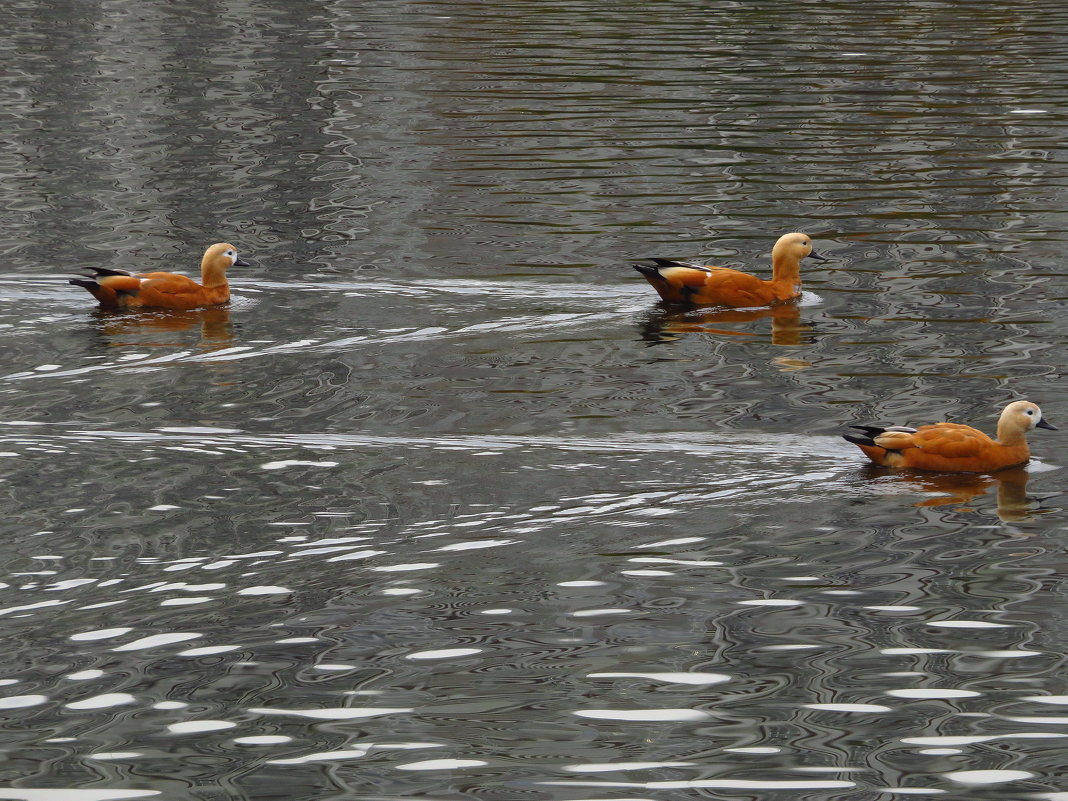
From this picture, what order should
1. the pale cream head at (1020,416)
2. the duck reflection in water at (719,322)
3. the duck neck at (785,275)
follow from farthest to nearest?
the duck neck at (785,275), the duck reflection in water at (719,322), the pale cream head at (1020,416)

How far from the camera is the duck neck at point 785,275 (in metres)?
15.2

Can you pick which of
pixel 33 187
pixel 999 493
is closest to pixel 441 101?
pixel 33 187

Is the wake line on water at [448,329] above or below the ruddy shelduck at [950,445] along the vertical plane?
above

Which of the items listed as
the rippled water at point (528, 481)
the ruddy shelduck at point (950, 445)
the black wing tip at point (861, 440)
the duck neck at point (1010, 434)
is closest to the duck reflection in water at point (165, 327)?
the rippled water at point (528, 481)

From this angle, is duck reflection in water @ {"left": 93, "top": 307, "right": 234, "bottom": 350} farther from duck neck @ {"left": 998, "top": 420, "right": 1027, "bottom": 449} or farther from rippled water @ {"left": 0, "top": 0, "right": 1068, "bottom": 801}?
duck neck @ {"left": 998, "top": 420, "right": 1027, "bottom": 449}

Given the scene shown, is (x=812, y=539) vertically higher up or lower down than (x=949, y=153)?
lower down

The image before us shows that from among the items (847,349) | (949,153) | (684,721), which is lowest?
(684,721)

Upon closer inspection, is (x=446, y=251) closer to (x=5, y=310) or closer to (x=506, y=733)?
(x=5, y=310)

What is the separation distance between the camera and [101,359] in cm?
1318

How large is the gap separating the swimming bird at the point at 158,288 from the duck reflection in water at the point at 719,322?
3690mm

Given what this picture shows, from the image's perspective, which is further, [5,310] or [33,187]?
[33,187]

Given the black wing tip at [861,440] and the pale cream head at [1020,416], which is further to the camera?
the pale cream head at [1020,416]

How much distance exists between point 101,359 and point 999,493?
6.73 m

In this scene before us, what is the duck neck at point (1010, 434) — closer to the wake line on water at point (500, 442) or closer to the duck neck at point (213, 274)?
the wake line on water at point (500, 442)
